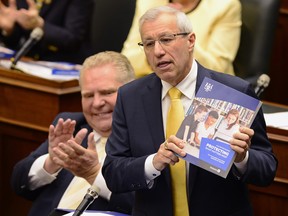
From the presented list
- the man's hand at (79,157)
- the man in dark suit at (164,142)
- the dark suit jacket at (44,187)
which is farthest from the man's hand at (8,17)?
the man in dark suit at (164,142)

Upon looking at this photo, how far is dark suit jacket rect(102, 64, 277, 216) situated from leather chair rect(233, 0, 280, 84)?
55.0 inches

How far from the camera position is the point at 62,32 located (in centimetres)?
388

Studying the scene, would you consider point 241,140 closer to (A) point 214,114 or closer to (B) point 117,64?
(A) point 214,114

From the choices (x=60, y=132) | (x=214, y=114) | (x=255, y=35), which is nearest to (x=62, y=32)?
(x=255, y=35)

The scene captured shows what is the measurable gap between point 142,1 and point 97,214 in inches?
60.1

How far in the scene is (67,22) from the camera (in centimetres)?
393

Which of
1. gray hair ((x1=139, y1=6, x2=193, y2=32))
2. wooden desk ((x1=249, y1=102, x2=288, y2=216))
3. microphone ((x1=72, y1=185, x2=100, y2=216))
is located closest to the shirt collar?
gray hair ((x1=139, y1=6, x2=193, y2=32))

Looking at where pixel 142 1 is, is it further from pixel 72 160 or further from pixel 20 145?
pixel 72 160

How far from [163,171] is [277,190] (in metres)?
0.70

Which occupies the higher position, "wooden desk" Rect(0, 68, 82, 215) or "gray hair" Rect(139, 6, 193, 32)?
"gray hair" Rect(139, 6, 193, 32)

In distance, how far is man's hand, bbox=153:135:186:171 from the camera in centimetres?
205

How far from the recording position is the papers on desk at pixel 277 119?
2.82 m

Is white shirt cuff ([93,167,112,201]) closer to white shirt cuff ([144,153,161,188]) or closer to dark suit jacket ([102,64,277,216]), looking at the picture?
dark suit jacket ([102,64,277,216])

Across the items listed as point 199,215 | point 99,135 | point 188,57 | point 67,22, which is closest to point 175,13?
point 188,57
